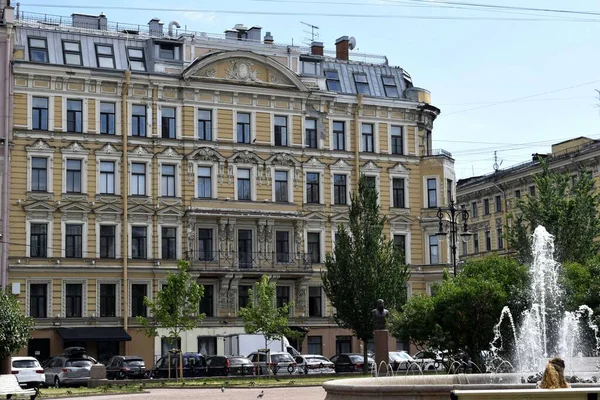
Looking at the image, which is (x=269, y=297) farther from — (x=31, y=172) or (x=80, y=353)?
(x=31, y=172)

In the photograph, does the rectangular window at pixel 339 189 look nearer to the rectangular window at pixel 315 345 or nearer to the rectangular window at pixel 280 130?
the rectangular window at pixel 280 130

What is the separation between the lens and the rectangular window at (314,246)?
59000 mm

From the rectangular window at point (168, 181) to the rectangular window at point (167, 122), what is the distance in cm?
165

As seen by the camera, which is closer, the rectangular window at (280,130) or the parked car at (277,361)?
the parked car at (277,361)

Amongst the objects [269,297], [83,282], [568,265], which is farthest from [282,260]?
[568,265]

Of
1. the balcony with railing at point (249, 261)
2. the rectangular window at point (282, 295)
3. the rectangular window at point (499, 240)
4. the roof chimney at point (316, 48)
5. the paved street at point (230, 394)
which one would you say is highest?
the roof chimney at point (316, 48)

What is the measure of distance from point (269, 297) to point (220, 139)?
1011cm

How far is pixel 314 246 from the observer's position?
194 feet

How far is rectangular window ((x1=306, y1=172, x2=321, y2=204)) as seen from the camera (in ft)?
195

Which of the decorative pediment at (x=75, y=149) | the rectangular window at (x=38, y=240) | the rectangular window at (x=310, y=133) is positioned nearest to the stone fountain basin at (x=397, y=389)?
the rectangular window at (x=38, y=240)

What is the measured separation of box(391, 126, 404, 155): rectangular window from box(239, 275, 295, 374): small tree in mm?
14029

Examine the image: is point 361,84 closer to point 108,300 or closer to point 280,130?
point 280,130

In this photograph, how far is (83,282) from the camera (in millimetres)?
53125

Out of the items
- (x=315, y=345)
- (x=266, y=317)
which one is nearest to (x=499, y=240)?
Result: (x=315, y=345)
